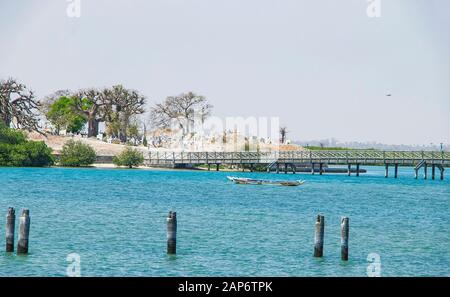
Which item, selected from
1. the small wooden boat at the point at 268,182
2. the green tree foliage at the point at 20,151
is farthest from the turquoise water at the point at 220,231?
the green tree foliage at the point at 20,151

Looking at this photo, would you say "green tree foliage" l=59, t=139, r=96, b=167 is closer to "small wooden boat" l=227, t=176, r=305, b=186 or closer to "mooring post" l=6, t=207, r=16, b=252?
"small wooden boat" l=227, t=176, r=305, b=186

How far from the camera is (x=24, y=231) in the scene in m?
45.6

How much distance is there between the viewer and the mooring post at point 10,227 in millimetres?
44531

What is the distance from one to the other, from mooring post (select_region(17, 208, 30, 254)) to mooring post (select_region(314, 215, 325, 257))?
482 inches

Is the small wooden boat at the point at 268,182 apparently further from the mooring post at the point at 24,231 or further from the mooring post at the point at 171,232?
the mooring post at the point at 24,231

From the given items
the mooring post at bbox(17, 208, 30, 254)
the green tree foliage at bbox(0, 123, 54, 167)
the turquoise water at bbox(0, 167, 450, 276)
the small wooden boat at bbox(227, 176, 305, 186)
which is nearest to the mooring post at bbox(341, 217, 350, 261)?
the turquoise water at bbox(0, 167, 450, 276)

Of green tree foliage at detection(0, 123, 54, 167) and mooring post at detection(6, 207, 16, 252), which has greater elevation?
green tree foliage at detection(0, 123, 54, 167)

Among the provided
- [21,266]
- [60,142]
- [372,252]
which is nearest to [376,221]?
[372,252]

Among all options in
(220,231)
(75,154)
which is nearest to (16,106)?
(75,154)

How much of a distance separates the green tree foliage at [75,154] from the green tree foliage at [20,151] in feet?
11.5

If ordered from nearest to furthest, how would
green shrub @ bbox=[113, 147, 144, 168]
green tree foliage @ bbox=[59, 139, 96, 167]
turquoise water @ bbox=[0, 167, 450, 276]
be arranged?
turquoise water @ bbox=[0, 167, 450, 276] → green tree foliage @ bbox=[59, 139, 96, 167] → green shrub @ bbox=[113, 147, 144, 168]

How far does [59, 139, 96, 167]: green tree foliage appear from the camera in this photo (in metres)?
179

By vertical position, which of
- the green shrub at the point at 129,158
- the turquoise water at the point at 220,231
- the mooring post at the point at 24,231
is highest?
the green shrub at the point at 129,158

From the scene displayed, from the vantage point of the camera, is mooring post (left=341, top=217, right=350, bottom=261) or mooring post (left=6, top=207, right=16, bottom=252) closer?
mooring post (left=6, top=207, right=16, bottom=252)
